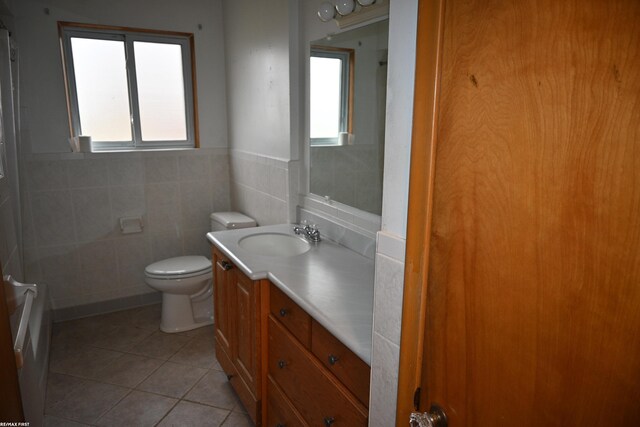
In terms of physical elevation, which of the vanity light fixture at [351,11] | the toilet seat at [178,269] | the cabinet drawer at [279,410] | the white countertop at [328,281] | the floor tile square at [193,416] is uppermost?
the vanity light fixture at [351,11]

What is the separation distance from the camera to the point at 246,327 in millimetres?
1934

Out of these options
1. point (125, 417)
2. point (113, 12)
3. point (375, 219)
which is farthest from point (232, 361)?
point (113, 12)

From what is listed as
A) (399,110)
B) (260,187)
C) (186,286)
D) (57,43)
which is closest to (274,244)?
(260,187)

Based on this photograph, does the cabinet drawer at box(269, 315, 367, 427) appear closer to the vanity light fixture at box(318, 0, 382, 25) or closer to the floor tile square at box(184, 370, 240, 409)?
the floor tile square at box(184, 370, 240, 409)

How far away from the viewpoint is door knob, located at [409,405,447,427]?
813 mm

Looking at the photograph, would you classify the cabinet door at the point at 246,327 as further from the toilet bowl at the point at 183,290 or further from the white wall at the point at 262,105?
the toilet bowl at the point at 183,290

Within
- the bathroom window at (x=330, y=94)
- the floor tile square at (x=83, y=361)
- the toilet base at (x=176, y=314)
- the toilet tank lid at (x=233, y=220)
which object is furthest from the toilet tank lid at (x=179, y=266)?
the bathroom window at (x=330, y=94)

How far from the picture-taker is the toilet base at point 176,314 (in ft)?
9.79

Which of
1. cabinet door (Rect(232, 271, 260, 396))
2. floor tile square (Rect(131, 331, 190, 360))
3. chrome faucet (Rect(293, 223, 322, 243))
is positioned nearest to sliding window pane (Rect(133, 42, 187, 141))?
floor tile square (Rect(131, 331, 190, 360))

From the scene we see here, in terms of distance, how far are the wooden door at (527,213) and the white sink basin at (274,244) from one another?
148 cm

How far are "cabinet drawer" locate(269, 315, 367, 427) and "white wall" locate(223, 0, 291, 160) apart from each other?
1235mm

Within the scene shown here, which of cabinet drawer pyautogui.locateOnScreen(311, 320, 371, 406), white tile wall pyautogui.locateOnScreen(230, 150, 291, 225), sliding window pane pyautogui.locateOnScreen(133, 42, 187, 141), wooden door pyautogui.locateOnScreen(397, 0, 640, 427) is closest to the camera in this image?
wooden door pyautogui.locateOnScreen(397, 0, 640, 427)

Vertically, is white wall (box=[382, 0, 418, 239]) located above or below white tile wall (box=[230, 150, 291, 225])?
above

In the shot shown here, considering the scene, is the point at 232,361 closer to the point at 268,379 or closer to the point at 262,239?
the point at 268,379
